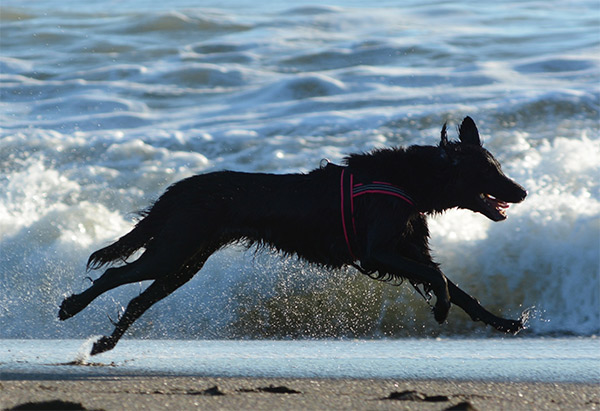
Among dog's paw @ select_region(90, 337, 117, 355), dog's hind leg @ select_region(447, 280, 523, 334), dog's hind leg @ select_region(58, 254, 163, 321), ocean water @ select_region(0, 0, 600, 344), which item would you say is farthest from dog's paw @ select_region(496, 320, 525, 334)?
dog's paw @ select_region(90, 337, 117, 355)

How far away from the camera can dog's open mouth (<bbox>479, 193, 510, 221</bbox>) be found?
5.08 meters

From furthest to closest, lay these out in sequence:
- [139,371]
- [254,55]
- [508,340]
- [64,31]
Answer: [64,31]
[254,55]
[508,340]
[139,371]

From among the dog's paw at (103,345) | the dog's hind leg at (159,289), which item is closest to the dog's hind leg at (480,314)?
the dog's hind leg at (159,289)

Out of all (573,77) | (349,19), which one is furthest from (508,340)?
(349,19)

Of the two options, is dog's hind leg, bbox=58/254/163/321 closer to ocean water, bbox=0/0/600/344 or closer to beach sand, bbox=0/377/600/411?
beach sand, bbox=0/377/600/411

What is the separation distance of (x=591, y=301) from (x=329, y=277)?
198 cm

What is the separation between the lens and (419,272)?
486 centimetres

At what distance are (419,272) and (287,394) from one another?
3.77ft

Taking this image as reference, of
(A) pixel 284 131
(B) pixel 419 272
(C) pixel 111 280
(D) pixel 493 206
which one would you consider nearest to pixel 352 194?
(B) pixel 419 272

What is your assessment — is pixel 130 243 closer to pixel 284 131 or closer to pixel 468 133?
pixel 468 133

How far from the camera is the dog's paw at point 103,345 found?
204 inches

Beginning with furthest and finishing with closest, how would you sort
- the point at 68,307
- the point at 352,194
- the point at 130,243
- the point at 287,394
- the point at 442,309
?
1. the point at 130,243
2. the point at 68,307
3. the point at 352,194
4. the point at 442,309
5. the point at 287,394

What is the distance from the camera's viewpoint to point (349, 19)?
16.6 meters

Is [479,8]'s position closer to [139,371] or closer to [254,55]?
[254,55]
